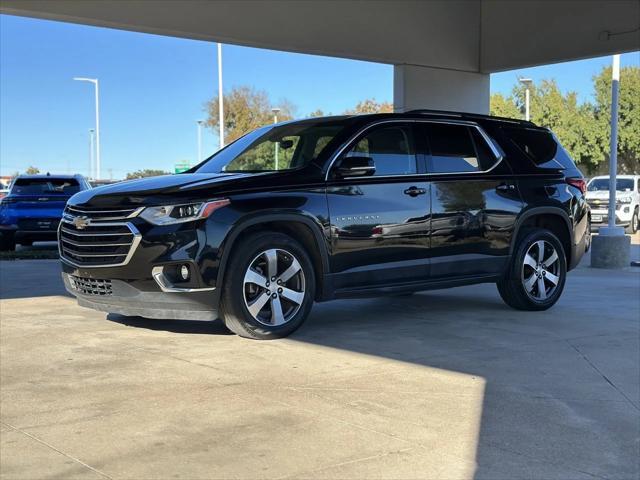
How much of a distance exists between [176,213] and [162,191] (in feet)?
0.75

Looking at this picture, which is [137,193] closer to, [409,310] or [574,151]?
[409,310]

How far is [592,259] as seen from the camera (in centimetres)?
1303

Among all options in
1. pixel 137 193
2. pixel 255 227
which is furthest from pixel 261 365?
pixel 137 193

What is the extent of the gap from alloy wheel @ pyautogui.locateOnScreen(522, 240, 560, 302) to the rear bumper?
3652mm

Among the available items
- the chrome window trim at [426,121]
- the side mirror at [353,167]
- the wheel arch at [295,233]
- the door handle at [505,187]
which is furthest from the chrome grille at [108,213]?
the door handle at [505,187]

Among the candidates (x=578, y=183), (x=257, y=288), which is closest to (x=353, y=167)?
(x=257, y=288)

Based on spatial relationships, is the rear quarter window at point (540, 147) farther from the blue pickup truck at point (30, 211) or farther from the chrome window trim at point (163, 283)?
the blue pickup truck at point (30, 211)

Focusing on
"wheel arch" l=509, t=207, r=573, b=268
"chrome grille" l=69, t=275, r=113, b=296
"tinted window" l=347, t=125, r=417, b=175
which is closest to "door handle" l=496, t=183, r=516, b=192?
"wheel arch" l=509, t=207, r=573, b=268

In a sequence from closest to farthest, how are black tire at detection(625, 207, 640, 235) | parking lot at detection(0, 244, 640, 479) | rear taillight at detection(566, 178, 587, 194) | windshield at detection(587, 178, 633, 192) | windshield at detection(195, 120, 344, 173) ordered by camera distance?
1. parking lot at detection(0, 244, 640, 479)
2. windshield at detection(195, 120, 344, 173)
3. rear taillight at detection(566, 178, 587, 194)
4. black tire at detection(625, 207, 640, 235)
5. windshield at detection(587, 178, 633, 192)

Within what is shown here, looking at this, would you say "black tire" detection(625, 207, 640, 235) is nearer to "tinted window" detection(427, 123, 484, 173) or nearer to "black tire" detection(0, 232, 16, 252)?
"tinted window" detection(427, 123, 484, 173)

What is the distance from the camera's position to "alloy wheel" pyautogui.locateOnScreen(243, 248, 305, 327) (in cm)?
580

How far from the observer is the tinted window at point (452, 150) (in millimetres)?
6922

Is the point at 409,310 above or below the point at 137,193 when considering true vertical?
below

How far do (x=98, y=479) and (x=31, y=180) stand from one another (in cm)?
1259
